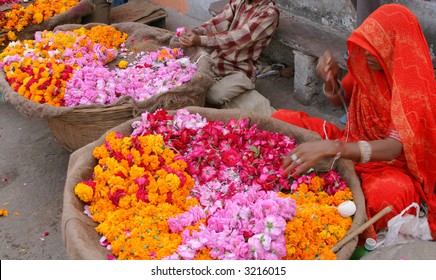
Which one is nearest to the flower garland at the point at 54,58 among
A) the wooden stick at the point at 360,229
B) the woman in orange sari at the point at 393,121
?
the woman in orange sari at the point at 393,121

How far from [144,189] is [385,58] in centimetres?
145

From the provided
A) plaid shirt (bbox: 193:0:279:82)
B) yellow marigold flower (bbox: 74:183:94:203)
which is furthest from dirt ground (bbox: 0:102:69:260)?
plaid shirt (bbox: 193:0:279:82)

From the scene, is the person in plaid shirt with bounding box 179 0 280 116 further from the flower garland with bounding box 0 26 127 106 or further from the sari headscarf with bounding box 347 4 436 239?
the sari headscarf with bounding box 347 4 436 239

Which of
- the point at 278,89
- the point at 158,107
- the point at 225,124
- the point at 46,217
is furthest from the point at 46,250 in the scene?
the point at 278,89

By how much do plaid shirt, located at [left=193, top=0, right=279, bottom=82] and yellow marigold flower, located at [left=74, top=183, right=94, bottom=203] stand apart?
2.28 metres

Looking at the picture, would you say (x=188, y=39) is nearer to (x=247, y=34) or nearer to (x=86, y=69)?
(x=247, y=34)

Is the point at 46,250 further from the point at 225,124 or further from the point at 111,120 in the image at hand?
the point at 225,124

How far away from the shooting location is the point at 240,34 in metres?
4.67

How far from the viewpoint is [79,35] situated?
4.87m

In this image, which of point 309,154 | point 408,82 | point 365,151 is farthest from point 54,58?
point 408,82

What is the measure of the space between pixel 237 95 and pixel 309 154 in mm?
2171

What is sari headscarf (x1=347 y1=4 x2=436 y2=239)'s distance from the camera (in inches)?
111

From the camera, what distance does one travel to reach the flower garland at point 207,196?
8.12 feet

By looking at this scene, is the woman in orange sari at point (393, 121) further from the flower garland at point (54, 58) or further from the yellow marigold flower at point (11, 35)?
the yellow marigold flower at point (11, 35)
